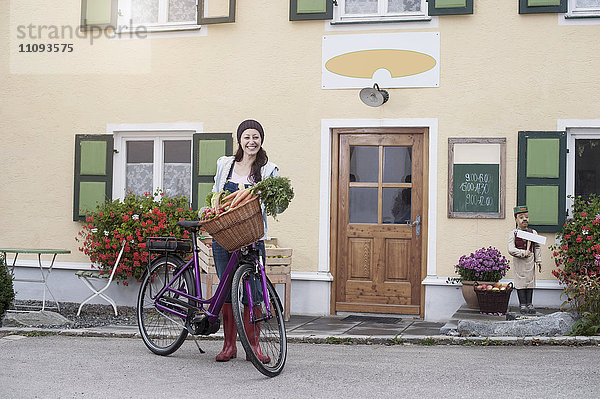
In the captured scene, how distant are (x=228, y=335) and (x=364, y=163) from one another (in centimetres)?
382

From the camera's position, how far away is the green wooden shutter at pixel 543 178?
824 centimetres

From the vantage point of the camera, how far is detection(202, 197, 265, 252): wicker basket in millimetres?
5012

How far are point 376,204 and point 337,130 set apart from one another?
3.18ft

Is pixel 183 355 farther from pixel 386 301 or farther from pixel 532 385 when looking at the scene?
pixel 386 301

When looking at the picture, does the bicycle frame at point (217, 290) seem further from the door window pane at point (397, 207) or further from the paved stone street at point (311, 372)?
the door window pane at point (397, 207)

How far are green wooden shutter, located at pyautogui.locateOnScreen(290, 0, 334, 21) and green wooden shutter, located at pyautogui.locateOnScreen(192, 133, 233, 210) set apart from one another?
1.61m

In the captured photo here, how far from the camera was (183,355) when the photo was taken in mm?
5855

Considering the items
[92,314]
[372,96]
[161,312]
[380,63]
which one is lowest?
[92,314]

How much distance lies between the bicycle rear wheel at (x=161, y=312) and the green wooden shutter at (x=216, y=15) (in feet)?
13.8

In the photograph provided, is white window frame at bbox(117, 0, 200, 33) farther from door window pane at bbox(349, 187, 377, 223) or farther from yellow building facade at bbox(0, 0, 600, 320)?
door window pane at bbox(349, 187, 377, 223)

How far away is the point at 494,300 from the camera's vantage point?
7.57m

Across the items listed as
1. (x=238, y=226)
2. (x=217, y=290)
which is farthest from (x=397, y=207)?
(x=238, y=226)

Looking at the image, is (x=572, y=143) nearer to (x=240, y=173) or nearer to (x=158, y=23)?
(x=240, y=173)

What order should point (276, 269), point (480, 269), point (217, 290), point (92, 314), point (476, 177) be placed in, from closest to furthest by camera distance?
point (217, 290) < point (480, 269) < point (276, 269) < point (476, 177) < point (92, 314)
